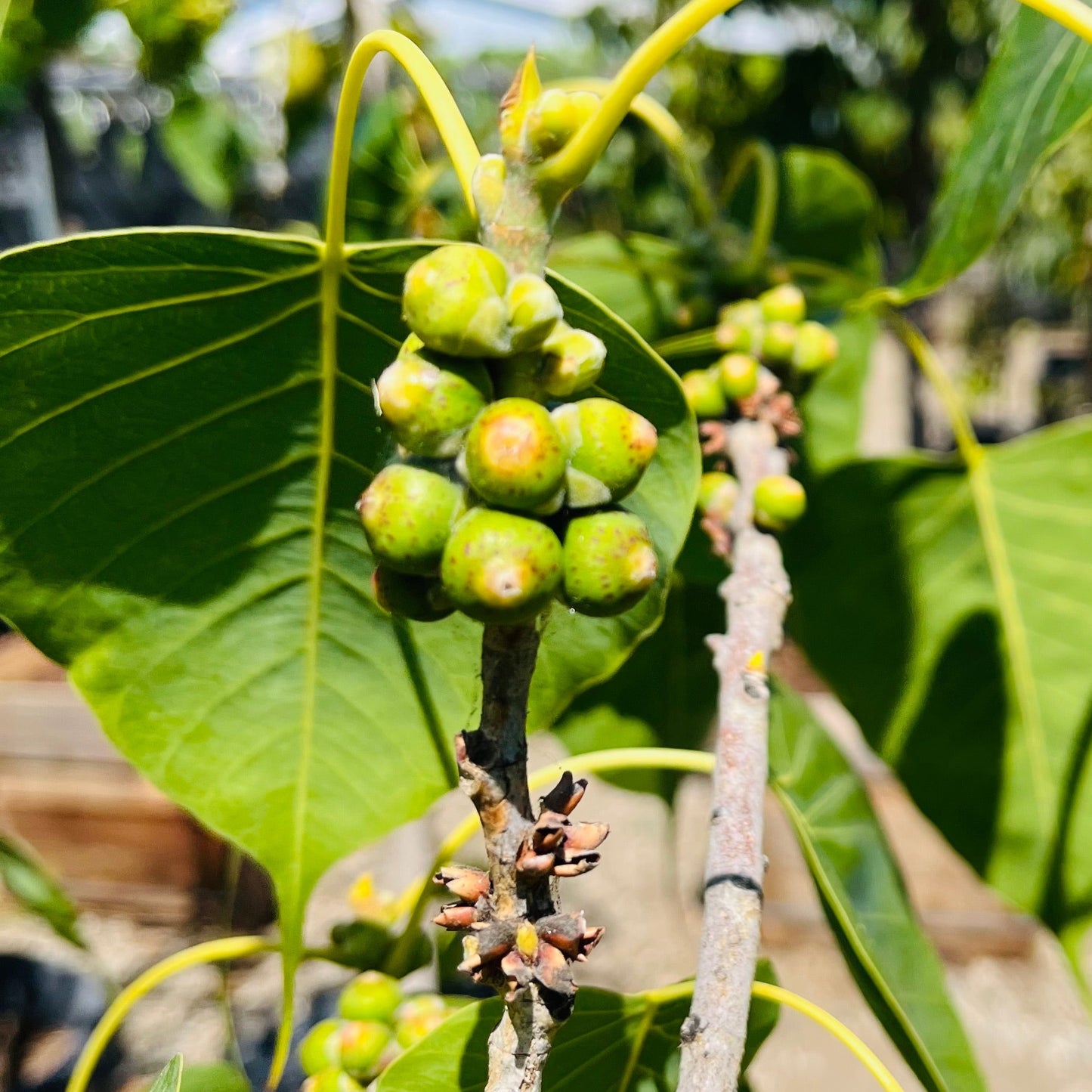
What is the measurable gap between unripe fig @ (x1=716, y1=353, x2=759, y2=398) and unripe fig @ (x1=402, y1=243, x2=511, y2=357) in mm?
355

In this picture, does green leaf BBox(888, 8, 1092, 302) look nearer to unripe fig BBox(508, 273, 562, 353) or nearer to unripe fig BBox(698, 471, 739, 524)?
unripe fig BBox(698, 471, 739, 524)

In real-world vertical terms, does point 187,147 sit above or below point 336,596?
above

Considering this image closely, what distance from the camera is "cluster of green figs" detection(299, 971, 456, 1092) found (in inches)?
25.1

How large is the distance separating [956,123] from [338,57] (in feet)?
11.4

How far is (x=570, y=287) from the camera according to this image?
1.48ft

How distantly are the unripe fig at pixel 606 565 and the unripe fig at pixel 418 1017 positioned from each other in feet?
1.27

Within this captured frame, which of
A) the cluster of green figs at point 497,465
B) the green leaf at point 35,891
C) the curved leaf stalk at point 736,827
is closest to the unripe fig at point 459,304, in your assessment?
the cluster of green figs at point 497,465

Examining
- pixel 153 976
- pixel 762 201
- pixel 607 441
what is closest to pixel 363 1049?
pixel 153 976

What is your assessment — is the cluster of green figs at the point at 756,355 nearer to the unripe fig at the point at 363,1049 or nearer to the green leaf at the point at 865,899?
the green leaf at the point at 865,899

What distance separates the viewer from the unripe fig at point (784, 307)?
719 millimetres

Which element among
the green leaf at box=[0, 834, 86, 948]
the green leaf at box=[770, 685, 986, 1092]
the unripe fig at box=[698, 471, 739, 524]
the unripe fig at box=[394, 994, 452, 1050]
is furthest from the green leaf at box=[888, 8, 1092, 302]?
the green leaf at box=[0, 834, 86, 948]

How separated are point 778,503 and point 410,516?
0.32 meters

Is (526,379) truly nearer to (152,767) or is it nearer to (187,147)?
(152,767)

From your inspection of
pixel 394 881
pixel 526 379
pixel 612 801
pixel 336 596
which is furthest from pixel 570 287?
pixel 612 801
